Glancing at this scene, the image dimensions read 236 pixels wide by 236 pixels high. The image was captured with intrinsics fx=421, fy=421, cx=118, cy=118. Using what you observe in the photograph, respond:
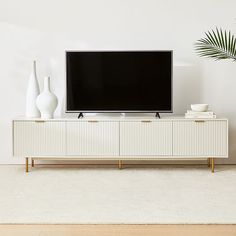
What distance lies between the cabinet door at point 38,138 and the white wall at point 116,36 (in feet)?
1.82

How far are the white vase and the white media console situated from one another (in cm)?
20

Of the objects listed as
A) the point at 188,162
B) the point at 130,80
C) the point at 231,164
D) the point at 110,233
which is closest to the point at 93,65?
the point at 130,80

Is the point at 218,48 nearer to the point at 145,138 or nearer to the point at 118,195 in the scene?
the point at 145,138

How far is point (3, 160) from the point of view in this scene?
515 cm

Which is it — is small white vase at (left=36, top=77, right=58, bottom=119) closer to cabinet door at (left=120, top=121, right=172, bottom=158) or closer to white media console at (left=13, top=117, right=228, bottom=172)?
white media console at (left=13, top=117, right=228, bottom=172)

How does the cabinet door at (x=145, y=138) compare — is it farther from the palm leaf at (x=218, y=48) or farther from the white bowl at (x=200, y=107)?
the palm leaf at (x=218, y=48)

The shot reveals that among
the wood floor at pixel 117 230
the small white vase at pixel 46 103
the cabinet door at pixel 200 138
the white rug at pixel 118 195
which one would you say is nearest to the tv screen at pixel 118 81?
the small white vase at pixel 46 103

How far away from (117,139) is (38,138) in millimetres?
864

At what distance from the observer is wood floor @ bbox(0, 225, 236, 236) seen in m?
2.65

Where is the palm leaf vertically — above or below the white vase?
above

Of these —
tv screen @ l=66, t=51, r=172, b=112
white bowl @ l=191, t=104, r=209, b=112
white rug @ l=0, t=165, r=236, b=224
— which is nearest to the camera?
white rug @ l=0, t=165, r=236, b=224

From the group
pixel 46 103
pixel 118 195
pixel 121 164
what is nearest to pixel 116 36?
pixel 46 103

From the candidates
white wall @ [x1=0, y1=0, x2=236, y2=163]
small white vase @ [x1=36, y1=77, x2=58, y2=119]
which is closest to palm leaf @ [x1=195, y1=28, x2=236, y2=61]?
white wall @ [x1=0, y1=0, x2=236, y2=163]

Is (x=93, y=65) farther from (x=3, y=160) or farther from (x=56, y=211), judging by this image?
(x=56, y=211)
